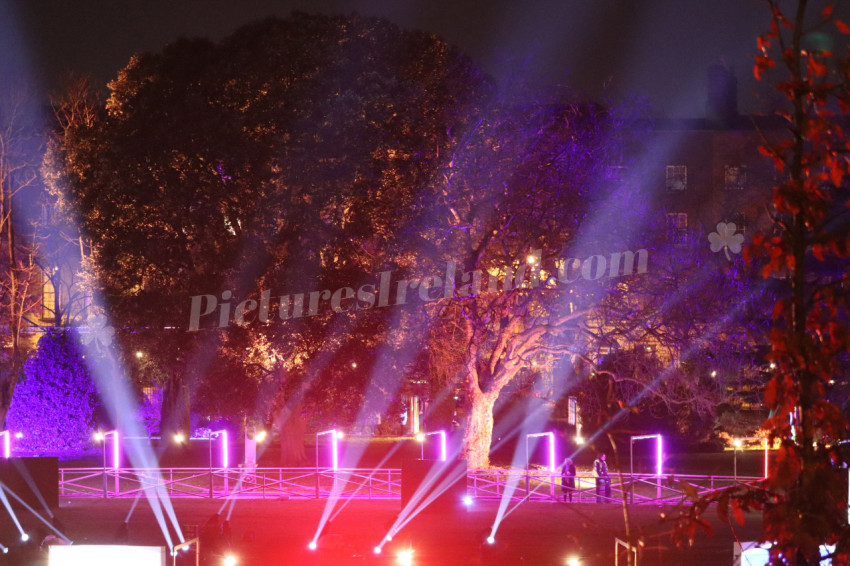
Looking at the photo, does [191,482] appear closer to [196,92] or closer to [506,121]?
[196,92]

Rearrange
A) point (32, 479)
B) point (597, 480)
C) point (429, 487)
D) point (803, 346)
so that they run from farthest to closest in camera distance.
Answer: point (597, 480) → point (32, 479) → point (429, 487) → point (803, 346)

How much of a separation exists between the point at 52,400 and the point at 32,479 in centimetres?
1586

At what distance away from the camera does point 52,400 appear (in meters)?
35.0

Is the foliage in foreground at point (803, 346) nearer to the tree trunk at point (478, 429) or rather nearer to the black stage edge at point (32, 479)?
the black stage edge at point (32, 479)

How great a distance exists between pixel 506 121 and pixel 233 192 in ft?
26.1

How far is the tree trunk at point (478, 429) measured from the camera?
28.2 m

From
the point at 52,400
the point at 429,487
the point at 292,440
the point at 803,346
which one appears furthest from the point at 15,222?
the point at 803,346

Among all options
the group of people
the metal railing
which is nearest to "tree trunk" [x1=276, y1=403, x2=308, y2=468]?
the metal railing

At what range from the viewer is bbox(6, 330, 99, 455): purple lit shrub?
34938 mm

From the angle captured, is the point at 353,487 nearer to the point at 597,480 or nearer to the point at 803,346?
the point at 597,480

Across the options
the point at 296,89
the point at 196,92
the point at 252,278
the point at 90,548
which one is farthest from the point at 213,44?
the point at 90,548

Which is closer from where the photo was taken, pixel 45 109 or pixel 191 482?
pixel 191 482

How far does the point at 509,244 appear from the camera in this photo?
26.4m

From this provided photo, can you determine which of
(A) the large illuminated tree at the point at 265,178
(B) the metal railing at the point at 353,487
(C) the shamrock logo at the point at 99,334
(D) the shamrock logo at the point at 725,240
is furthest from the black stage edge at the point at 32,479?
(D) the shamrock logo at the point at 725,240
